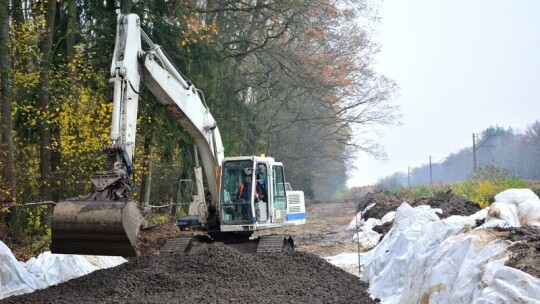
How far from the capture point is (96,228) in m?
8.96

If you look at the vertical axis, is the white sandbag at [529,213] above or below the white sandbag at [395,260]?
above

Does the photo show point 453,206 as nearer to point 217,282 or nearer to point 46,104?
point 217,282

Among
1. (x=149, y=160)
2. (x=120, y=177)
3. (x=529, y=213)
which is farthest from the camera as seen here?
(x=149, y=160)

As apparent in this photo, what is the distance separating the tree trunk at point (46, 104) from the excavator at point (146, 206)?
261 cm

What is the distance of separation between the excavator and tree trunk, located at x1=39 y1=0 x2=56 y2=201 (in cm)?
261

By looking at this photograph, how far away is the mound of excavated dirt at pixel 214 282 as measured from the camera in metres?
9.19

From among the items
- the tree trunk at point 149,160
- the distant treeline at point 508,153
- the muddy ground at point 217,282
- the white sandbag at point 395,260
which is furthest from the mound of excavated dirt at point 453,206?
the distant treeline at point 508,153

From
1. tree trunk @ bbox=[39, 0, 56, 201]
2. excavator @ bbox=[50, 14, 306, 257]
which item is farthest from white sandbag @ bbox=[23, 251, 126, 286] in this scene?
tree trunk @ bbox=[39, 0, 56, 201]

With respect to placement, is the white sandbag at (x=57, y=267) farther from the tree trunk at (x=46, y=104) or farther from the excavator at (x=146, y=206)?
the tree trunk at (x=46, y=104)

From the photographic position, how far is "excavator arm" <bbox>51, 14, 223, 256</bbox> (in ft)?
29.4

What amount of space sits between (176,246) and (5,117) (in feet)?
13.2

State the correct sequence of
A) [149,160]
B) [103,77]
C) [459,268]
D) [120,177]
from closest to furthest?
[459,268], [120,177], [103,77], [149,160]

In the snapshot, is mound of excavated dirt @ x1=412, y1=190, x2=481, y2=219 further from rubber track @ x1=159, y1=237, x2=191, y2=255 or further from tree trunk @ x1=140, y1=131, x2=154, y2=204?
tree trunk @ x1=140, y1=131, x2=154, y2=204

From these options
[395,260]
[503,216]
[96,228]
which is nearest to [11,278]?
[96,228]
